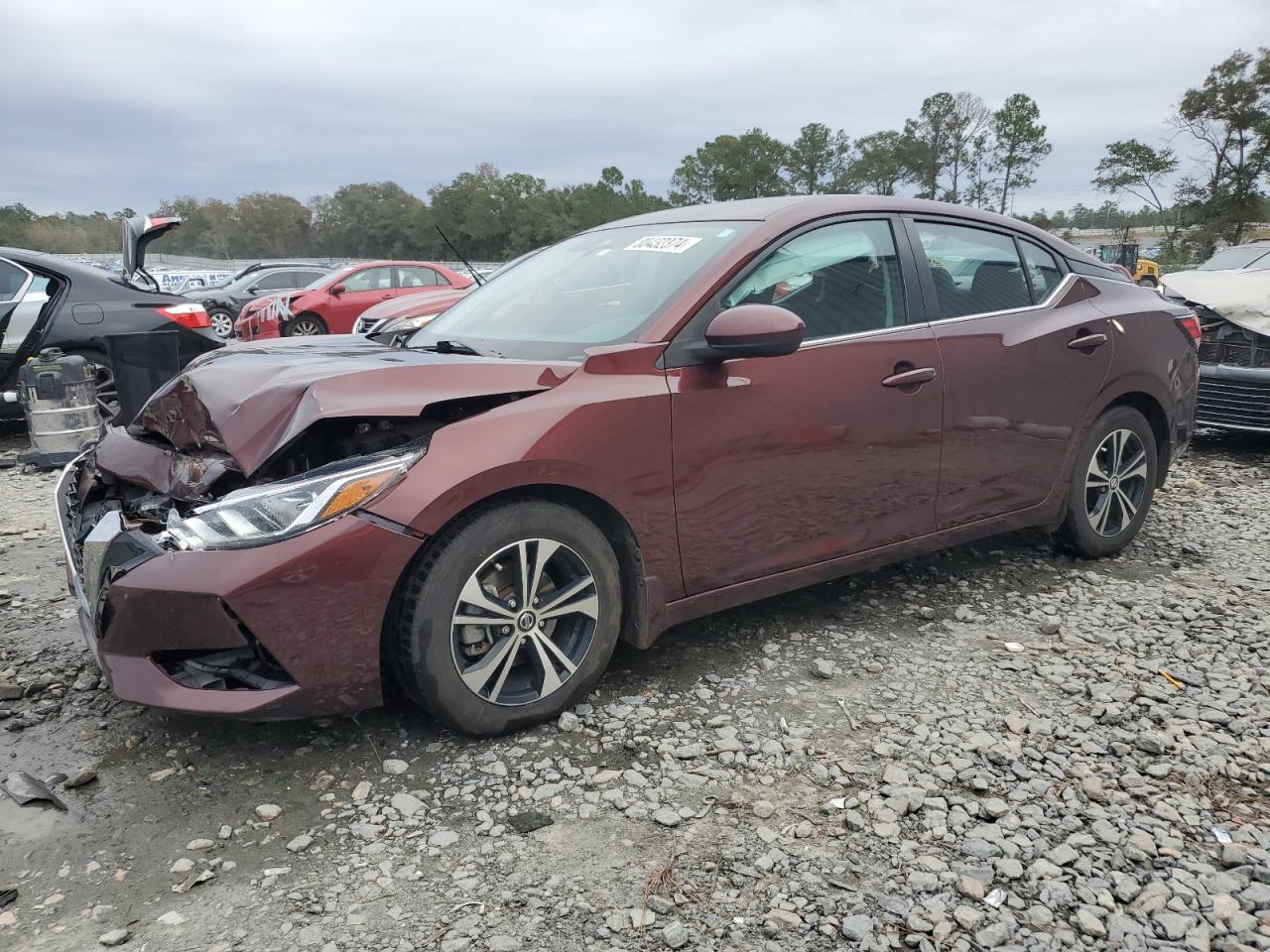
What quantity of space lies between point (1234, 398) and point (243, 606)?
6929 mm

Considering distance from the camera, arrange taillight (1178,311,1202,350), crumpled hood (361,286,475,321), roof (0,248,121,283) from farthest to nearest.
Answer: crumpled hood (361,286,475,321)
roof (0,248,121,283)
taillight (1178,311,1202,350)

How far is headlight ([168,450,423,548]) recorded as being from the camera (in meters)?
2.44

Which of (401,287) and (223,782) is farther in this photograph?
(401,287)

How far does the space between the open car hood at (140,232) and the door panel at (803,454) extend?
537 cm

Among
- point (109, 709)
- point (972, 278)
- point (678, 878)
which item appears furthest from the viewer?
point (972, 278)

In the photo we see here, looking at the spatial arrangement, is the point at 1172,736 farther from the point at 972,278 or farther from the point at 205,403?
the point at 205,403

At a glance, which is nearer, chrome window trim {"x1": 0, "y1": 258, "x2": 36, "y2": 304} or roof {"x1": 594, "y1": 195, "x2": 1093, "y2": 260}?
roof {"x1": 594, "y1": 195, "x2": 1093, "y2": 260}

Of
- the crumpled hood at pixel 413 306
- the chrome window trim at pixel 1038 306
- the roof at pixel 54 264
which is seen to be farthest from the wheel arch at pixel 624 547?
the roof at pixel 54 264

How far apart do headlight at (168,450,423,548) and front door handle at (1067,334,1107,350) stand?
9.52 ft

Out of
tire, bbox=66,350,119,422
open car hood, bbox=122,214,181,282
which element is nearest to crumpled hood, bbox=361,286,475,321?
open car hood, bbox=122,214,181,282

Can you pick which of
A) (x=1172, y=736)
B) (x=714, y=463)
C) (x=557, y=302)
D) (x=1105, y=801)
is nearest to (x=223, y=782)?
(x=714, y=463)

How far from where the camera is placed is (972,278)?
3.80 metres

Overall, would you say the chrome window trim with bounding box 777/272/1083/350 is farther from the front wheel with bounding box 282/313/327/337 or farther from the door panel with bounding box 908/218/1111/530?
the front wheel with bounding box 282/313/327/337

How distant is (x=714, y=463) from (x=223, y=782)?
5.65 ft
